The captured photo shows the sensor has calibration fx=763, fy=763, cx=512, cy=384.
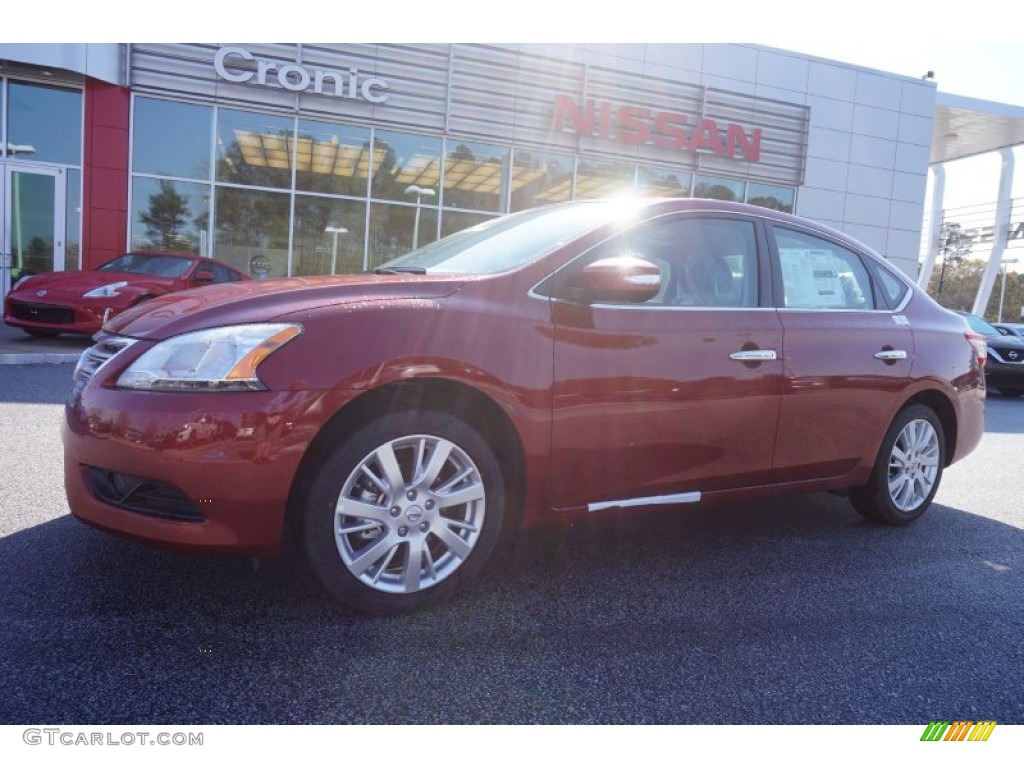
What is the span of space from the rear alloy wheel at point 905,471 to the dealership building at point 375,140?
12460 millimetres

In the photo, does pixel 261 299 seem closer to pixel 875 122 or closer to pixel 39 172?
pixel 39 172

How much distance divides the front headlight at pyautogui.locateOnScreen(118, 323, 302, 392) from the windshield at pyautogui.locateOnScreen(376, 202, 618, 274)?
91 centimetres

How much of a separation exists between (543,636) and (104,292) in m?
8.84

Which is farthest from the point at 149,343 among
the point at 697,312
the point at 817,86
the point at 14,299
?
the point at 817,86

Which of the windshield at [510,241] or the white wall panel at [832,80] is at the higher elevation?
the white wall panel at [832,80]

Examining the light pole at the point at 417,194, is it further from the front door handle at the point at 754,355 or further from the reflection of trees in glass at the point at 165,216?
the front door handle at the point at 754,355

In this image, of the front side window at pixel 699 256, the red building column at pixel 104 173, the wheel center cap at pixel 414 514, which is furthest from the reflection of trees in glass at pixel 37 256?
the wheel center cap at pixel 414 514

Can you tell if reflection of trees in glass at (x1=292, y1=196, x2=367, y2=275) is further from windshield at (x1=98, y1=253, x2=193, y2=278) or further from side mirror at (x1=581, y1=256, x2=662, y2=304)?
side mirror at (x1=581, y1=256, x2=662, y2=304)

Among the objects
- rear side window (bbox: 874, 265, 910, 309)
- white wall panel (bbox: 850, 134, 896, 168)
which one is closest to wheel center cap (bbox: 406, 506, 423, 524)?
rear side window (bbox: 874, 265, 910, 309)

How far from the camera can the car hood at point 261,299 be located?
241 cm

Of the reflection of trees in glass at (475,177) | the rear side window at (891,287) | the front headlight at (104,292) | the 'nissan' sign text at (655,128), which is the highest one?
the 'nissan' sign text at (655,128)

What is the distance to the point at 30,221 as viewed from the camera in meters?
13.9

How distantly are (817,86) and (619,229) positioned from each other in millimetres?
18386

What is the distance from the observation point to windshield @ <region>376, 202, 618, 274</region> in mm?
3004
